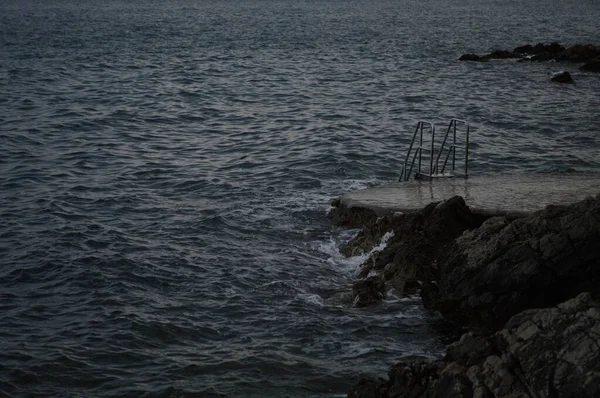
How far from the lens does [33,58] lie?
49000 millimetres

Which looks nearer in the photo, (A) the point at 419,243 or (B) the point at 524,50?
(A) the point at 419,243

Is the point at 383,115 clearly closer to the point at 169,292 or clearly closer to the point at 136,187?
the point at 136,187

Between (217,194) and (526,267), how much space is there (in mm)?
10757

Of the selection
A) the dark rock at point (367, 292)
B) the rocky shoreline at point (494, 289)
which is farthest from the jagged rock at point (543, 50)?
the dark rock at point (367, 292)

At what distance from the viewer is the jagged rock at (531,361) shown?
8.31 m

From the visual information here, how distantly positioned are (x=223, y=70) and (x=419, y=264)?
33.5 metres

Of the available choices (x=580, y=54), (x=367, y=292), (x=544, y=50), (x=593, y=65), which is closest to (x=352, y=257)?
(x=367, y=292)

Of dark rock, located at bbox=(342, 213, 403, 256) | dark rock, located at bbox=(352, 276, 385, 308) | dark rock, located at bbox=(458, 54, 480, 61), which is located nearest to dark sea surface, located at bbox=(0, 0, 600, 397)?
dark rock, located at bbox=(352, 276, 385, 308)

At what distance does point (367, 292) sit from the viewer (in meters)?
14.2

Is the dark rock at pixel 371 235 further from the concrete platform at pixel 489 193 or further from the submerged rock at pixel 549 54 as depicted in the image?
the submerged rock at pixel 549 54

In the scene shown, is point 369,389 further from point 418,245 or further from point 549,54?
point 549,54

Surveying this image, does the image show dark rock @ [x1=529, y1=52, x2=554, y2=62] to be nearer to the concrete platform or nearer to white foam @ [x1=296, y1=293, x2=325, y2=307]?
the concrete platform

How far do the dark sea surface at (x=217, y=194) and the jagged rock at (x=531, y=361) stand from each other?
8.48 ft

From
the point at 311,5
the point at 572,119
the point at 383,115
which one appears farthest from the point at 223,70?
the point at 311,5
